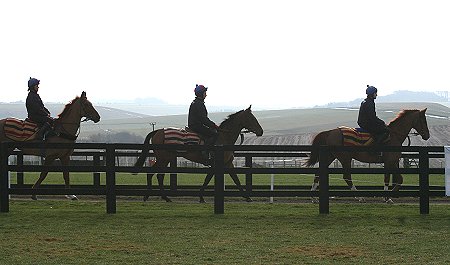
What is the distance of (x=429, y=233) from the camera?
479 inches

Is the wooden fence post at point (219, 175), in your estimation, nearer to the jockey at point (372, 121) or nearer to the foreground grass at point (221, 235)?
the foreground grass at point (221, 235)

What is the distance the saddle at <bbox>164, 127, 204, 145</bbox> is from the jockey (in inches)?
146

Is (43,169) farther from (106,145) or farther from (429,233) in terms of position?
(429,233)

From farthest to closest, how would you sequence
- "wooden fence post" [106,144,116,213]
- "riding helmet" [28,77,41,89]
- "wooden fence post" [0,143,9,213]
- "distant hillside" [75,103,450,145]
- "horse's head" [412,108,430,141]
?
"distant hillside" [75,103,450,145]
"horse's head" [412,108,430,141]
"riding helmet" [28,77,41,89]
"wooden fence post" [0,143,9,213]
"wooden fence post" [106,144,116,213]

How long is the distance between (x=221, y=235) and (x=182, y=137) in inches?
250

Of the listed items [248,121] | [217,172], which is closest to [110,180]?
[217,172]

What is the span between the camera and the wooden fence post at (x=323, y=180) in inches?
582

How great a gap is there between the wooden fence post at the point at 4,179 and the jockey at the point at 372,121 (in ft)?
26.1

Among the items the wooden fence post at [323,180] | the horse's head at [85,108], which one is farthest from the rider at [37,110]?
the wooden fence post at [323,180]

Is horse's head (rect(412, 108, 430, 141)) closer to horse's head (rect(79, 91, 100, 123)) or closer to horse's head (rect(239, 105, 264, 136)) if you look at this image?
horse's head (rect(239, 105, 264, 136))

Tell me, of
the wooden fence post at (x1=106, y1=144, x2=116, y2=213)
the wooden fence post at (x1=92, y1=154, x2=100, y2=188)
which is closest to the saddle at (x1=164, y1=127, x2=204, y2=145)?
the wooden fence post at (x1=92, y1=154, x2=100, y2=188)

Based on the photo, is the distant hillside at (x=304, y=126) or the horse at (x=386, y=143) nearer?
the horse at (x=386, y=143)

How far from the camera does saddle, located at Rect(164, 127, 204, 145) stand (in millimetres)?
17953

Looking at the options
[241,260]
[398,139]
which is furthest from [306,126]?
[241,260]
